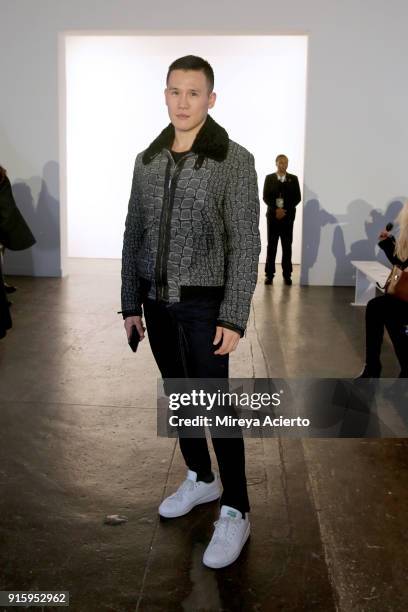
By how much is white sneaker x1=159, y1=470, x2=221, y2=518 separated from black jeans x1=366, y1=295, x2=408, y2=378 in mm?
1658

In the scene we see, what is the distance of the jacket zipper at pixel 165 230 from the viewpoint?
2039 mm

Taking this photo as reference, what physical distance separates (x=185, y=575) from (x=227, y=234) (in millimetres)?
1070

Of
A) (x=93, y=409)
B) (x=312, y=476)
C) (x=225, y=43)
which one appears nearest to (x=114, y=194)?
(x=225, y=43)

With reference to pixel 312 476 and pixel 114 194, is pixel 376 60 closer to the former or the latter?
pixel 114 194

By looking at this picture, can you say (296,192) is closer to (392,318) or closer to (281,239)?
(281,239)

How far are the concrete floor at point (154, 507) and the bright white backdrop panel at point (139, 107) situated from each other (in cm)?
596

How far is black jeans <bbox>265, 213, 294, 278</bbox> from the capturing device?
7980mm

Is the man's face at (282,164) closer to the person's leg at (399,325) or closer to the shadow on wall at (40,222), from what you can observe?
the shadow on wall at (40,222)

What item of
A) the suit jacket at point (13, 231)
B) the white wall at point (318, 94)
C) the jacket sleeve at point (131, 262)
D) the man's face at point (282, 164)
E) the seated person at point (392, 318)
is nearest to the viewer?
the jacket sleeve at point (131, 262)

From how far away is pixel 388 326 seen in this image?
384cm

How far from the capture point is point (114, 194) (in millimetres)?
10180

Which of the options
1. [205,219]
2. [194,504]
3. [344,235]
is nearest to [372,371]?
[194,504]

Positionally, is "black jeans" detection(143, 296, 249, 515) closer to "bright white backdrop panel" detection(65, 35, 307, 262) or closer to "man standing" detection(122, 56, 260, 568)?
"man standing" detection(122, 56, 260, 568)

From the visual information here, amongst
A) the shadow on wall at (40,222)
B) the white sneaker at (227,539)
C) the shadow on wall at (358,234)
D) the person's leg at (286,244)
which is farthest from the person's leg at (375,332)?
the shadow on wall at (40,222)
